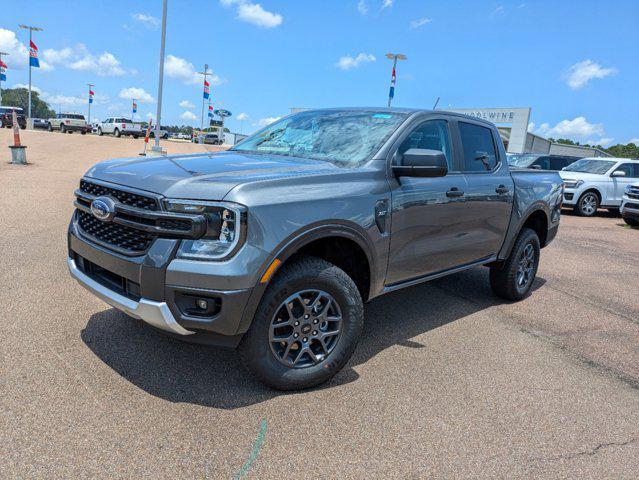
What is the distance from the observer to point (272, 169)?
10.5 feet

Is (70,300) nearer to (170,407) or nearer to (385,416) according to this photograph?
(170,407)

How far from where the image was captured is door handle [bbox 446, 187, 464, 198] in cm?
409

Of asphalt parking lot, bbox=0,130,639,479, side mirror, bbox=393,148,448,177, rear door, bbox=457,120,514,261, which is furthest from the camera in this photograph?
rear door, bbox=457,120,514,261

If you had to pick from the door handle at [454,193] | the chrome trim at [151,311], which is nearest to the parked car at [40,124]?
the door handle at [454,193]

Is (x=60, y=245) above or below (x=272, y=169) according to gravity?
below

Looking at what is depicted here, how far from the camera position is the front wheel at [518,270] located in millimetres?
5288

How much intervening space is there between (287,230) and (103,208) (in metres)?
1.14

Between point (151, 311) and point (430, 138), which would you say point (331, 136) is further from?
point (151, 311)

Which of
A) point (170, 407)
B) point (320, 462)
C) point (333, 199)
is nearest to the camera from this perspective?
point (320, 462)

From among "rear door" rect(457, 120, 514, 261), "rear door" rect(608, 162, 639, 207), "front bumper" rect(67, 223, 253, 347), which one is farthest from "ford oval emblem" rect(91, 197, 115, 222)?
"rear door" rect(608, 162, 639, 207)

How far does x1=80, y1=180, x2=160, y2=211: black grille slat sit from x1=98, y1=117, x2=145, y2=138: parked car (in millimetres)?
50503

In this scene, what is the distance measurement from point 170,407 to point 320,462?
96 cm

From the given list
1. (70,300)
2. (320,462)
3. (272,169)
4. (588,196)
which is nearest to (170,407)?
(320,462)

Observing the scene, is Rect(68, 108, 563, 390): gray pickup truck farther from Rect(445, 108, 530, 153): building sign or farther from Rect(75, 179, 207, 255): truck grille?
Rect(445, 108, 530, 153): building sign
